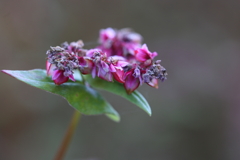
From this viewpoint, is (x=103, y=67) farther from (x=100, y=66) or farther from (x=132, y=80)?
(x=132, y=80)

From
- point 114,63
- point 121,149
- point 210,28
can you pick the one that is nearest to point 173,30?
point 210,28

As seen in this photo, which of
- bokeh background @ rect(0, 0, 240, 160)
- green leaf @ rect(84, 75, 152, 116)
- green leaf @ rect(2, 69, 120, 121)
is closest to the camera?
green leaf @ rect(2, 69, 120, 121)

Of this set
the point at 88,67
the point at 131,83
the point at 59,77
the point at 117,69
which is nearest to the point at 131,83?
the point at 131,83

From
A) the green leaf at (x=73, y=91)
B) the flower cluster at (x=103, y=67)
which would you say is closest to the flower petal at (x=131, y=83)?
the flower cluster at (x=103, y=67)

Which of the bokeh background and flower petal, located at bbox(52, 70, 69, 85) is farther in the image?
the bokeh background

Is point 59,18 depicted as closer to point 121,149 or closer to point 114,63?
point 121,149

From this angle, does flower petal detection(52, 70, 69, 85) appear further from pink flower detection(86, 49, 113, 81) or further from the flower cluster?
pink flower detection(86, 49, 113, 81)

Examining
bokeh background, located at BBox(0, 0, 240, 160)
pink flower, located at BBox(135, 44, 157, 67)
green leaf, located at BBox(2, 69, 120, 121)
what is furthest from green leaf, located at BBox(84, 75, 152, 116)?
bokeh background, located at BBox(0, 0, 240, 160)
